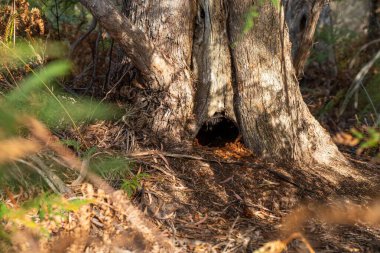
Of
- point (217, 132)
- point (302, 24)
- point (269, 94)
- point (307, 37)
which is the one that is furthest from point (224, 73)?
point (302, 24)

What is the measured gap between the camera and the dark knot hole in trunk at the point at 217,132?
163 inches

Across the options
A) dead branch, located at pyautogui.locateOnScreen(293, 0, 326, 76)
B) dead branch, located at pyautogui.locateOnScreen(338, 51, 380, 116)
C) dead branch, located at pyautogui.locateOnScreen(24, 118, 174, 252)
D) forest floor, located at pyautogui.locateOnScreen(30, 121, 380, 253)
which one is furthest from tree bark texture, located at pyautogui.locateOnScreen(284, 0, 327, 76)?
dead branch, located at pyautogui.locateOnScreen(24, 118, 174, 252)

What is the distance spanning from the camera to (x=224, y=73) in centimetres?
402

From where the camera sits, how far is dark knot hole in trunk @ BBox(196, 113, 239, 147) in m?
4.14

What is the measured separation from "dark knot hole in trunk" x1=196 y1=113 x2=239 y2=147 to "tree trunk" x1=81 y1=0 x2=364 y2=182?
8 cm

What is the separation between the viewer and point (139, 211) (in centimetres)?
321

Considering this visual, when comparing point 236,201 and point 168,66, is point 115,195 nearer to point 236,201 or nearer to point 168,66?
point 236,201

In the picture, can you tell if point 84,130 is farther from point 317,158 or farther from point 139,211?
point 317,158

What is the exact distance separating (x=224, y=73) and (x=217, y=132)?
0.62m

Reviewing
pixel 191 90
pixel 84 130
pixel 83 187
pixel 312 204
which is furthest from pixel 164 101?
pixel 312 204

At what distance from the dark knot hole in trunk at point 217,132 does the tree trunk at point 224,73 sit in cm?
8

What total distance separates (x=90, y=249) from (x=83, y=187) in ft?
1.72

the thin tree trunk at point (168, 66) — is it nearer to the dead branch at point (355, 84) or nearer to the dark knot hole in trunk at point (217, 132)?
the dark knot hole in trunk at point (217, 132)

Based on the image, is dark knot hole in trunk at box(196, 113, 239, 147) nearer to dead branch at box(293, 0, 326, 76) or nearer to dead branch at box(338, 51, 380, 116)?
dead branch at box(293, 0, 326, 76)
